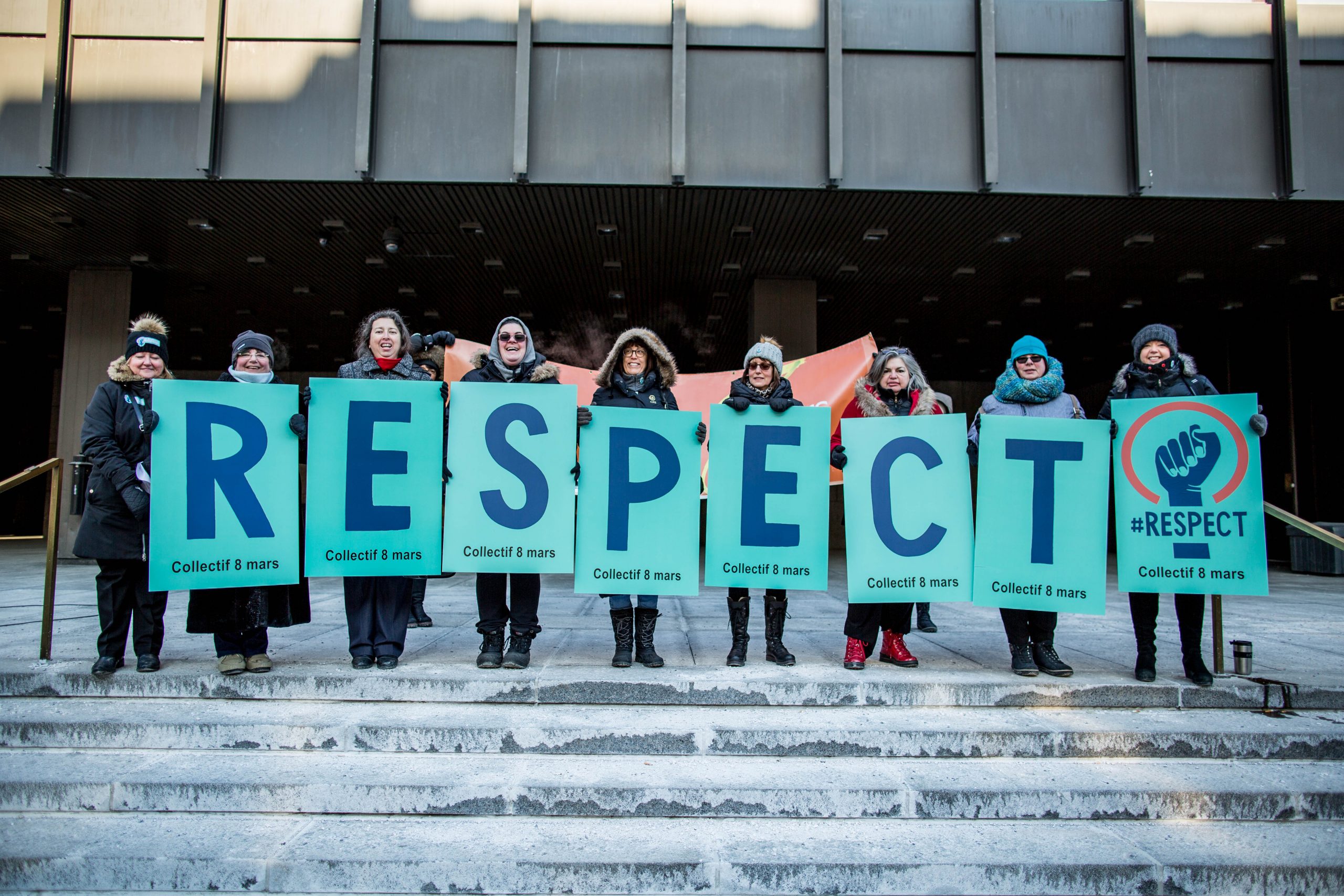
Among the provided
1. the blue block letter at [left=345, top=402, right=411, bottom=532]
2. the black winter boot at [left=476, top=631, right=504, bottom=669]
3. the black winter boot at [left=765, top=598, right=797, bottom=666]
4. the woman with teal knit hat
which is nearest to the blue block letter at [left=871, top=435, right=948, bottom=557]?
the woman with teal knit hat

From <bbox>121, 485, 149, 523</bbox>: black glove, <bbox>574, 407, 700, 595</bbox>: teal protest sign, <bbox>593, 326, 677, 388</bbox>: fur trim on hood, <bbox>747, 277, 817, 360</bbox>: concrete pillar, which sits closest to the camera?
<bbox>121, 485, 149, 523</bbox>: black glove

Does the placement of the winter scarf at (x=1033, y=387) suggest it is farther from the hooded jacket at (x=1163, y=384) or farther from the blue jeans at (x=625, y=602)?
the blue jeans at (x=625, y=602)

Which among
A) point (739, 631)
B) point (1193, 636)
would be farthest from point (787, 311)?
point (1193, 636)

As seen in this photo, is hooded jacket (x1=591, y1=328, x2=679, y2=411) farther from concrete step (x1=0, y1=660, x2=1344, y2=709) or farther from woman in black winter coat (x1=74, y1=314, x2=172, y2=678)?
woman in black winter coat (x1=74, y1=314, x2=172, y2=678)

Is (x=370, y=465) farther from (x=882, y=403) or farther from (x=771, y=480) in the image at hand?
(x=882, y=403)

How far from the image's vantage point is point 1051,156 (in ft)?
29.8

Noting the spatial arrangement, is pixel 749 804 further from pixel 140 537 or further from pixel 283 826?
pixel 140 537

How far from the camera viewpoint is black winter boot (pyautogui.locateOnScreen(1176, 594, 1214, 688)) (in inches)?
166

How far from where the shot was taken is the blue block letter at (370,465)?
4.38 m

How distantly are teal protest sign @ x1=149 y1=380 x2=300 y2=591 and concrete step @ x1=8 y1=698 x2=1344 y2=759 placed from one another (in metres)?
0.75

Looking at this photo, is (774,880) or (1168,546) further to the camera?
(1168,546)

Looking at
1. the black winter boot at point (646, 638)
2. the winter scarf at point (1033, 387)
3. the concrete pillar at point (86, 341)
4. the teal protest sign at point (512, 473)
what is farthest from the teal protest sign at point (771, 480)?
the concrete pillar at point (86, 341)

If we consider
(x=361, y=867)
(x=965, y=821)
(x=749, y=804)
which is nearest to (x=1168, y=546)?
(x=965, y=821)

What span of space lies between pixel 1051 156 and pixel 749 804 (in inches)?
345
